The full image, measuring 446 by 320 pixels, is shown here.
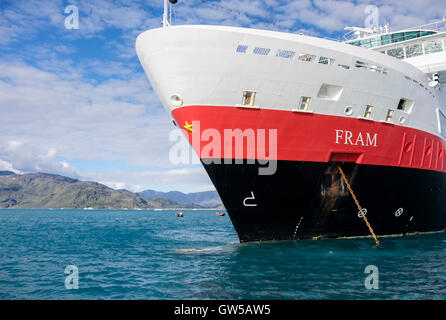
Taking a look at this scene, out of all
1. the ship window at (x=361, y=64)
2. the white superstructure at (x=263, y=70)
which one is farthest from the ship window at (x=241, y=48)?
the ship window at (x=361, y=64)

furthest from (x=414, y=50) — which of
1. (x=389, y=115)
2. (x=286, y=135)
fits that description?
(x=286, y=135)

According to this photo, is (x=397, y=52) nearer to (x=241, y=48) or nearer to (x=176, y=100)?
(x=241, y=48)

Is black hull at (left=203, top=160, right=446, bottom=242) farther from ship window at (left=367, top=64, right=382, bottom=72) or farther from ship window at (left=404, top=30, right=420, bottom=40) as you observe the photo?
ship window at (left=404, top=30, right=420, bottom=40)

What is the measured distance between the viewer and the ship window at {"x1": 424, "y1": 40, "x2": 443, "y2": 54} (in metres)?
21.3

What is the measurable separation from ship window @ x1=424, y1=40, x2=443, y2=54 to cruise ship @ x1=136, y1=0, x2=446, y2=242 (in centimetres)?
683

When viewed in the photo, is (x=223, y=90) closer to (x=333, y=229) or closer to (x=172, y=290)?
(x=172, y=290)

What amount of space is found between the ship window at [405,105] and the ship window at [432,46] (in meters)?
8.49

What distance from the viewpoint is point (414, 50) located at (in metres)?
21.9

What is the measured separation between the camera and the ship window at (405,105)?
50.1 ft

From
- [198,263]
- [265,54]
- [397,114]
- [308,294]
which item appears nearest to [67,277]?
[198,263]

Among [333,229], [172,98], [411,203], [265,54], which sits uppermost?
[265,54]

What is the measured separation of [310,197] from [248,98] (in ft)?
15.8

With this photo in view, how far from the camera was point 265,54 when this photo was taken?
40.4 feet
